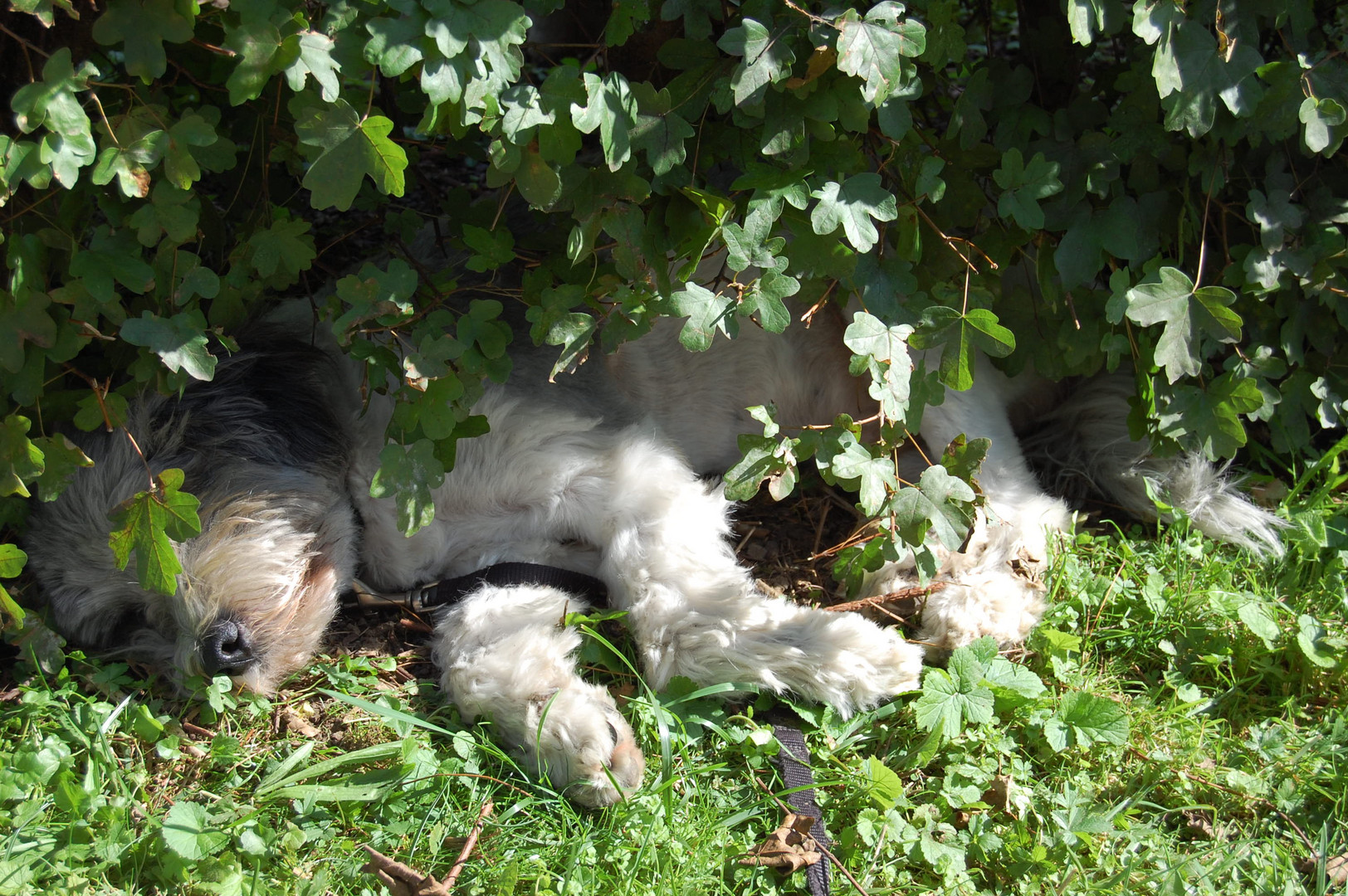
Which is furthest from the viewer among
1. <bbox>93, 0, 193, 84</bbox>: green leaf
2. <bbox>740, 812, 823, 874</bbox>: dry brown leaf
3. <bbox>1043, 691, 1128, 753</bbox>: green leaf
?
<bbox>1043, 691, 1128, 753</bbox>: green leaf

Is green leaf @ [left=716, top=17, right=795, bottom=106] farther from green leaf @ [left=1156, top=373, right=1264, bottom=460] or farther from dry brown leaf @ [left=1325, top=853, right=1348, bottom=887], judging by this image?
dry brown leaf @ [left=1325, top=853, right=1348, bottom=887]

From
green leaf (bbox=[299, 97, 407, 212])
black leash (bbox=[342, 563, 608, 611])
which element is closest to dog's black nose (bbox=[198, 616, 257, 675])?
black leash (bbox=[342, 563, 608, 611])

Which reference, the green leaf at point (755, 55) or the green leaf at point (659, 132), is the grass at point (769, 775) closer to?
the green leaf at point (659, 132)

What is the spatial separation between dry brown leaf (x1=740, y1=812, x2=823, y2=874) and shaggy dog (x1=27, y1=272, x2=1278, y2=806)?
333 millimetres

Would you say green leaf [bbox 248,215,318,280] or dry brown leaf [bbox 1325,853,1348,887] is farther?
green leaf [bbox 248,215,318,280]

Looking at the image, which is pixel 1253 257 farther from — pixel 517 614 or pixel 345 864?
pixel 345 864

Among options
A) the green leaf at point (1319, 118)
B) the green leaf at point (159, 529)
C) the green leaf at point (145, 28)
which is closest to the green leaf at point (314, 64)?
the green leaf at point (145, 28)

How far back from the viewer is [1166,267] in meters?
2.42

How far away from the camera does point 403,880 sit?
6.51 feet

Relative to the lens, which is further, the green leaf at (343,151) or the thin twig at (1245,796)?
the thin twig at (1245,796)

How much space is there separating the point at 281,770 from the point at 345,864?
0.33 meters

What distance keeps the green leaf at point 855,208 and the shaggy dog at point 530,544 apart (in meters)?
0.88

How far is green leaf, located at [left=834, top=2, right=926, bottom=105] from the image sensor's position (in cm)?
199

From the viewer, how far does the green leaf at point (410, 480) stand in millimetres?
2119
